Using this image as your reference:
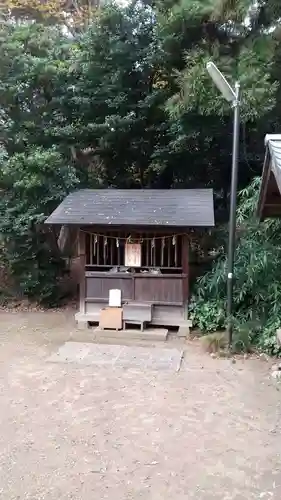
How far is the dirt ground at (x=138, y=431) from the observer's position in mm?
3387

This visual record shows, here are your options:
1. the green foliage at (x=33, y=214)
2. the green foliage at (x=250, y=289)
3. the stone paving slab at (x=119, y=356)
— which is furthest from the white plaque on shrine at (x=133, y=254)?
the green foliage at (x=33, y=214)

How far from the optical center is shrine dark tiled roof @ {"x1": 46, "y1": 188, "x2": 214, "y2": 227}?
7098mm

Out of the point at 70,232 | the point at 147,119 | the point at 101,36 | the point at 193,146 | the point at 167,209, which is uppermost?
the point at 101,36

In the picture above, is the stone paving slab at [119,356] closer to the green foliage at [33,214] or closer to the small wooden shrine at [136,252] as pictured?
the small wooden shrine at [136,252]

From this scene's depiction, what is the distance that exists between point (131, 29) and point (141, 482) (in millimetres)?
8734

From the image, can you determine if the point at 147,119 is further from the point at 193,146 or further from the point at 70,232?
the point at 70,232

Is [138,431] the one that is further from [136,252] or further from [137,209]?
[137,209]

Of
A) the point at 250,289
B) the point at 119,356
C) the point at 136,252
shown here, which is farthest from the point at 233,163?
the point at 119,356

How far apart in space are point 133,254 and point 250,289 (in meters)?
2.04

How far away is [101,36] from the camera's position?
30.2 ft

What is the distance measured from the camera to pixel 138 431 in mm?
4262

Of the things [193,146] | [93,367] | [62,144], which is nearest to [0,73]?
[62,144]

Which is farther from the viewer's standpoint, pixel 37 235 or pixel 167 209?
pixel 37 235

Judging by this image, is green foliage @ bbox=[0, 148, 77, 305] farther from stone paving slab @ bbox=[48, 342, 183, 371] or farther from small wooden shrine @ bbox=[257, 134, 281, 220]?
small wooden shrine @ bbox=[257, 134, 281, 220]
